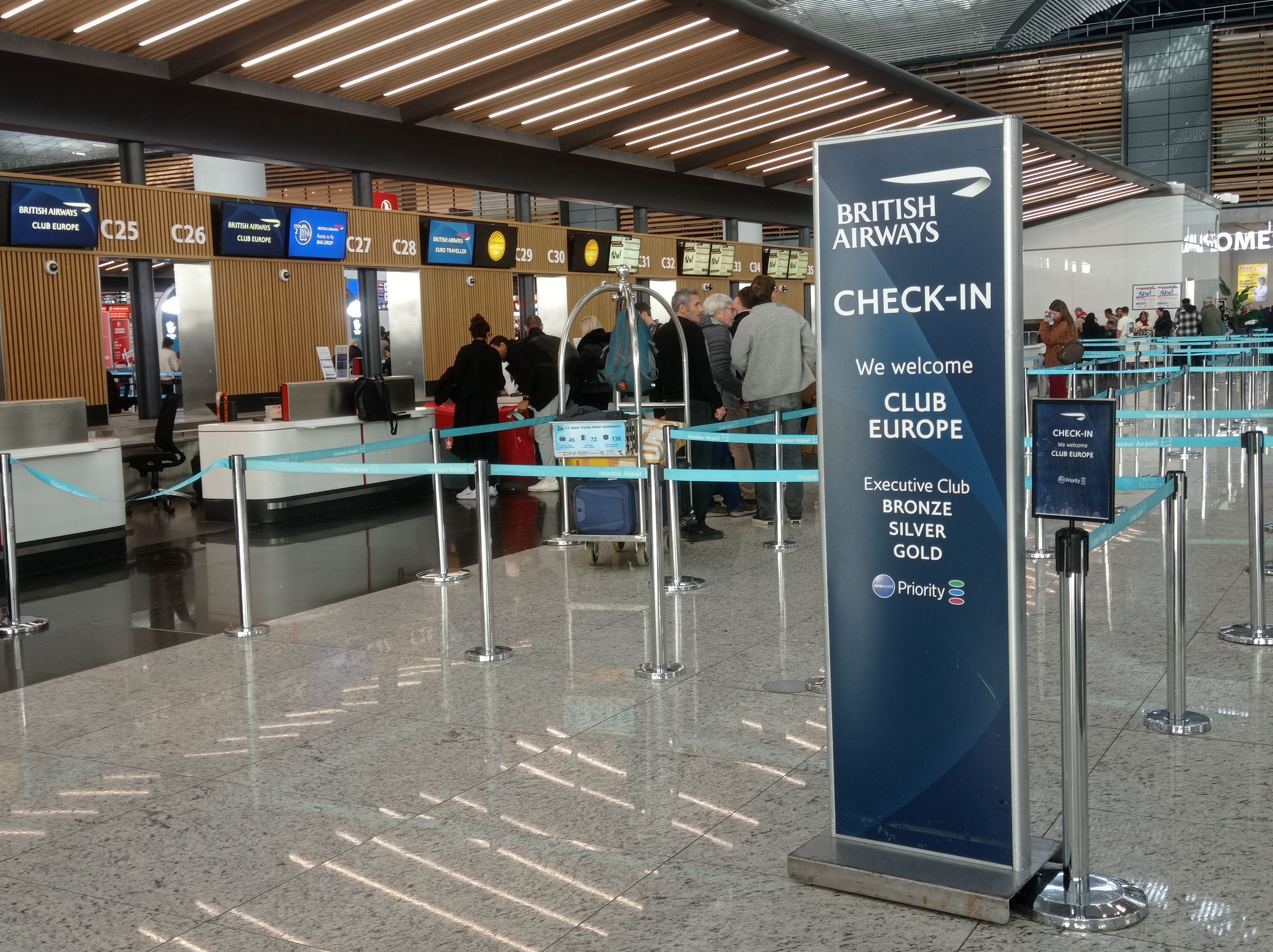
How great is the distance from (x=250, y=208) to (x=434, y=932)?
461 inches

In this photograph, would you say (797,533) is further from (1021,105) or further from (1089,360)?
A: (1021,105)

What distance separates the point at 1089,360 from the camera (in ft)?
53.9

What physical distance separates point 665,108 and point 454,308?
3.88 metres

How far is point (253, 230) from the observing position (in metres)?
13.3

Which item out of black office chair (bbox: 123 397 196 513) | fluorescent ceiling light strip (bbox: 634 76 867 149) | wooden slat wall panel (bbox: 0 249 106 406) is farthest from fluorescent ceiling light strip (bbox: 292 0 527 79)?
fluorescent ceiling light strip (bbox: 634 76 867 149)

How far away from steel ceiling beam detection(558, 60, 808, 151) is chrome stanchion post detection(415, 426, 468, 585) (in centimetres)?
860

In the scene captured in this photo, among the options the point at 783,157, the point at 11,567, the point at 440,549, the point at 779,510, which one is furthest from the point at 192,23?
the point at 783,157

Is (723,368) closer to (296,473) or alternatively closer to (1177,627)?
(296,473)

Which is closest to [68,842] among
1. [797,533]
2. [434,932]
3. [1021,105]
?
[434,932]

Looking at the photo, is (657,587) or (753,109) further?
(753,109)

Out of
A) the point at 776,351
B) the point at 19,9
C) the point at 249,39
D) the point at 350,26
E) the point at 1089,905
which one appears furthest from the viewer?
the point at 350,26

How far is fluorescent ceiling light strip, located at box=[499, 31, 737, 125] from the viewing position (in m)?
13.0

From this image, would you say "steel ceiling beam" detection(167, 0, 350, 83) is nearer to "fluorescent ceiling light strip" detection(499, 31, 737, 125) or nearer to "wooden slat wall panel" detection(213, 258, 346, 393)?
"wooden slat wall panel" detection(213, 258, 346, 393)

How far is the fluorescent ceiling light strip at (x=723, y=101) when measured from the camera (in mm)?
14930
